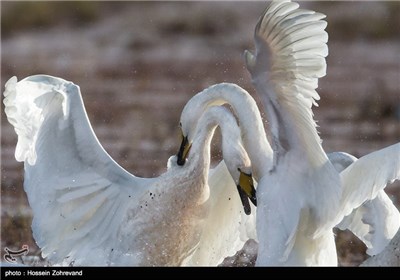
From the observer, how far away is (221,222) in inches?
327

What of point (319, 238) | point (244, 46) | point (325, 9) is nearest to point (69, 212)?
point (319, 238)

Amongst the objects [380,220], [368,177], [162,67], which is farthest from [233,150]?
[162,67]

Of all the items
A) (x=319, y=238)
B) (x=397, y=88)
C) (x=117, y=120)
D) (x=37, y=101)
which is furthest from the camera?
(x=397, y=88)

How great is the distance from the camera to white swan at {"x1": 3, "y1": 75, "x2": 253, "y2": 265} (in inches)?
311

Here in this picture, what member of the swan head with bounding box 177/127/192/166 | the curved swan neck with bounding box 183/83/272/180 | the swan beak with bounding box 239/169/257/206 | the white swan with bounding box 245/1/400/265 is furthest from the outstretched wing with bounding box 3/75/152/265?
the white swan with bounding box 245/1/400/265

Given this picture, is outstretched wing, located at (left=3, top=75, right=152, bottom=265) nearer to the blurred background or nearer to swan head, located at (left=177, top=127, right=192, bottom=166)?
swan head, located at (left=177, top=127, right=192, bottom=166)

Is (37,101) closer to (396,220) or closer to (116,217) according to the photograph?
(116,217)

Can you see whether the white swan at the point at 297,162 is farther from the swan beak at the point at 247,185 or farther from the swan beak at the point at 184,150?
the swan beak at the point at 184,150

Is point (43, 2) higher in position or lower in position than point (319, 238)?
lower

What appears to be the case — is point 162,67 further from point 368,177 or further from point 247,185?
point 368,177

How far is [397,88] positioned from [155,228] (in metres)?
10.4

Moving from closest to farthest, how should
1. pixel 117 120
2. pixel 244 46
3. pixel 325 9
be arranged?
pixel 117 120, pixel 244 46, pixel 325 9

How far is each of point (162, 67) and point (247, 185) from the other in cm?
1306
